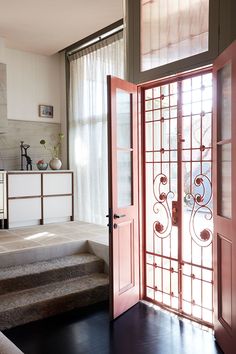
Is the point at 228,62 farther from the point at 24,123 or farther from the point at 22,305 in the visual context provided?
the point at 24,123

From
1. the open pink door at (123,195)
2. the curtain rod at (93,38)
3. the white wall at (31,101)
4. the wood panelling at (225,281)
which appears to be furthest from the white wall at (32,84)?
the wood panelling at (225,281)

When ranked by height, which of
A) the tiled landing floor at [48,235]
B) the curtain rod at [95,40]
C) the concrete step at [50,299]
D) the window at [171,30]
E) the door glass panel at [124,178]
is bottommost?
the concrete step at [50,299]

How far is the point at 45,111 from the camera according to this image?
22.1 ft

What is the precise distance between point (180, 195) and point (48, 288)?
5.62 feet

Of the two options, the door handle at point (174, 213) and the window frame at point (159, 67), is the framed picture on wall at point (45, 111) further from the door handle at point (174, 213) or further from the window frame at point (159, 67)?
the door handle at point (174, 213)

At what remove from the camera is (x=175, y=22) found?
3311mm

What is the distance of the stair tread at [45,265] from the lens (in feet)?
12.1

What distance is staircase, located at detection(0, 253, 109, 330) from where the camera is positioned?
330 centimetres

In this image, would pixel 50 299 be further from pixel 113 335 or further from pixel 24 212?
pixel 24 212

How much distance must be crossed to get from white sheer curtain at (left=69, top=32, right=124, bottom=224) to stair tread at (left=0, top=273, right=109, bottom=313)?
1885 mm

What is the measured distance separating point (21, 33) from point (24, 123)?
1.59m

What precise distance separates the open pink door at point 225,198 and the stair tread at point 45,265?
1.80 m

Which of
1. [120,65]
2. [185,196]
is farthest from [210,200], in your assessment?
[120,65]

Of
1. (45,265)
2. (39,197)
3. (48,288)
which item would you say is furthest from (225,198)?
(39,197)
